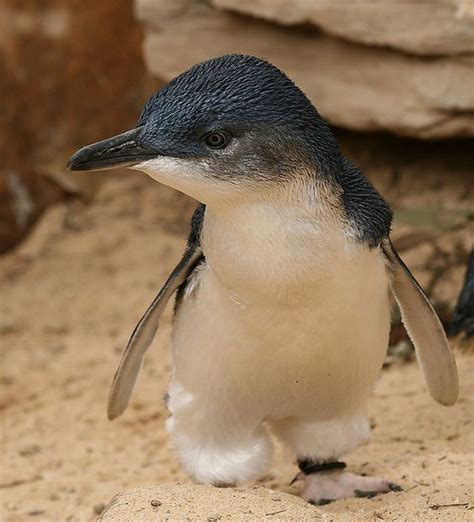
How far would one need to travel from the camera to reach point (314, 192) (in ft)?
9.25

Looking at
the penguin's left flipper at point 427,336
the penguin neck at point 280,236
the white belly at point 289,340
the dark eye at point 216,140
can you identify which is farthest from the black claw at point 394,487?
the dark eye at point 216,140

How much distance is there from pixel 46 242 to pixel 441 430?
10.8ft

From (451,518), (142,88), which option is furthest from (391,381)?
(142,88)

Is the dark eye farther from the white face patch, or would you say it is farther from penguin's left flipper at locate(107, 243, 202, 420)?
penguin's left flipper at locate(107, 243, 202, 420)

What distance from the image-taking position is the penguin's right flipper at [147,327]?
3193mm

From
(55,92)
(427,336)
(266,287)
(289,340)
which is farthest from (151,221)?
(266,287)

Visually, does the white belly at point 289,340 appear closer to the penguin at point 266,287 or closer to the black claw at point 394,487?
the penguin at point 266,287

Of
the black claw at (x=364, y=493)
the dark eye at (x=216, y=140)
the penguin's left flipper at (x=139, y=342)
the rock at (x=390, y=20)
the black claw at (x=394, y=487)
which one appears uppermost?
the dark eye at (x=216, y=140)

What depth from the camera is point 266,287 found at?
2.81 metres

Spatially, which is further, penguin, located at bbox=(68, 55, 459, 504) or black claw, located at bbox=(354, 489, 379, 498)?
black claw, located at bbox=(354, 489, 379, 498)

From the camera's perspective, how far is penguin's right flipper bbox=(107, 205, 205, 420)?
3.19 meters

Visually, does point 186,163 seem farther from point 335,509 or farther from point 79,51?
point 79,51

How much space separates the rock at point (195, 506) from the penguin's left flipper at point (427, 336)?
0.71 meters

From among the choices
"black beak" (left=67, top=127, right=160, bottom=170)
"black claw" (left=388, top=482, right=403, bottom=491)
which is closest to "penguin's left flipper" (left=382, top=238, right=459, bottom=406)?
"black claw" (left=388, top=482, right=403, bottom=491)
